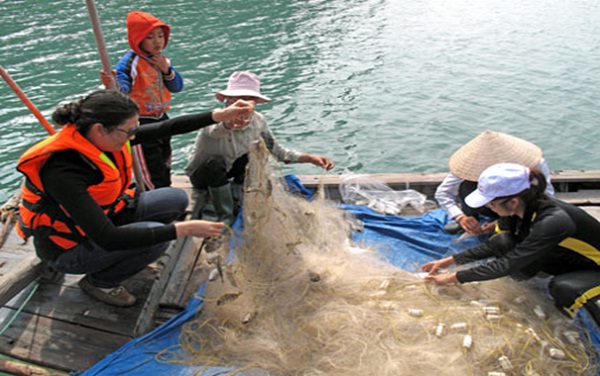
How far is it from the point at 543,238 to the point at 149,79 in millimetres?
3429

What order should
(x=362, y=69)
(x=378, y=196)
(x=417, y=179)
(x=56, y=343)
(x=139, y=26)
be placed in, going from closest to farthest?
(x=56, y=343) → (x=139, y=26) → (x=378, y=196) → (x=417, y=179) → (x=362, y=69)

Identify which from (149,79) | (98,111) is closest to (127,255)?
(98,111)

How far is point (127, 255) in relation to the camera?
10.0 ft

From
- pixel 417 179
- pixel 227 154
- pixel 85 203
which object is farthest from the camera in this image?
pixel 417 179

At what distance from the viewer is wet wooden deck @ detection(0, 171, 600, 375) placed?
2950 mm

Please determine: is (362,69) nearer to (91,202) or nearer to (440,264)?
(440,264)

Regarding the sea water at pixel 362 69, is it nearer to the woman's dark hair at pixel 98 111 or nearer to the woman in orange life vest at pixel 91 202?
the woman in orange life vest at pixel 91 202

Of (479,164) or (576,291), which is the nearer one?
(576,291)

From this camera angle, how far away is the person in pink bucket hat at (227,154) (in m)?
3.82

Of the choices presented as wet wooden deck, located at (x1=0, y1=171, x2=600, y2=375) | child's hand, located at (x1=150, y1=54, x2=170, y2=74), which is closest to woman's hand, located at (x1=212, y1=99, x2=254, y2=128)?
wet wooden deck, located at (x1=0, y1=171, x2=600, y2=375)

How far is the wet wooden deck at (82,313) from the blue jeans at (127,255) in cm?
22

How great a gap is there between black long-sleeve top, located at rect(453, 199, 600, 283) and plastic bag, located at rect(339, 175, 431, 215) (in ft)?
4.93

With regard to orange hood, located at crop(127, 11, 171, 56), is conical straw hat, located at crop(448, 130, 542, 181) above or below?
below

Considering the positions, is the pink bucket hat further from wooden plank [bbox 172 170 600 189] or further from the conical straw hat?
the conical straw hat
